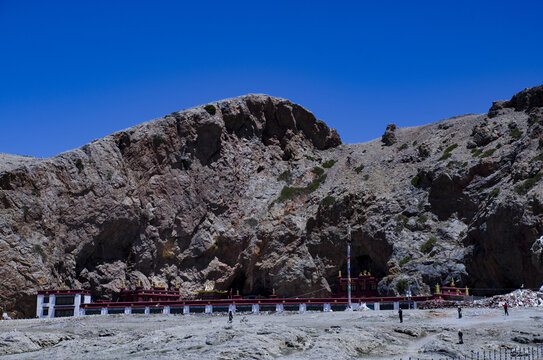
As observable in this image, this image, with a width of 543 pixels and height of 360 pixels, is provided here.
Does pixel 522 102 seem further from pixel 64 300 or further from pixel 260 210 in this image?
pixel 64 300

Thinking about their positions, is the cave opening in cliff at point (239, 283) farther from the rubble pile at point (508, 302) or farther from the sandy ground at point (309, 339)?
the sandy ground at point (309, 339)

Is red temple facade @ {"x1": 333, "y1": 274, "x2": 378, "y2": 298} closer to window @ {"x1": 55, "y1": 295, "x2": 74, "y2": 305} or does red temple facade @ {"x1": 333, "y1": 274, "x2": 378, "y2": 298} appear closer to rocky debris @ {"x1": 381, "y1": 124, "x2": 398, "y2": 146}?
window @ {"x1": 55, "y1": 295, "x2": 74, "y2": 305}

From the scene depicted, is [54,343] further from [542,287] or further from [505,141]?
[505,141]

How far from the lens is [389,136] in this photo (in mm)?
106750

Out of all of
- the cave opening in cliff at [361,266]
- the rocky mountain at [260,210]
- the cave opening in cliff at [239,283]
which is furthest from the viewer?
the cave opening in cliff at [239,283]

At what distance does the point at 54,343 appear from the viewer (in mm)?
42656

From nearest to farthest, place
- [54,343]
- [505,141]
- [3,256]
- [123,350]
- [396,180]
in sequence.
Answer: [123,350], [54,343], [3,256], [505,141], [396,180]

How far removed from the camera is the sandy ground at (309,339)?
32.7m

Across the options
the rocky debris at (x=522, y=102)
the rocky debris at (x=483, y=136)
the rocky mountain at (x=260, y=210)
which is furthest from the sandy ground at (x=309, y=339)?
the rocky debris at (x=522, y=102)

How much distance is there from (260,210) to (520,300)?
159 ft

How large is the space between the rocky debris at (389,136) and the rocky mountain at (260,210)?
3354 mm

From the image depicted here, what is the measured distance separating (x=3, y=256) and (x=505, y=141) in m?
65.7

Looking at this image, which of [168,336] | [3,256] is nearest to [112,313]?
[3,256]

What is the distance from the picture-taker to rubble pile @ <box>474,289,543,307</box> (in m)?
49.4
